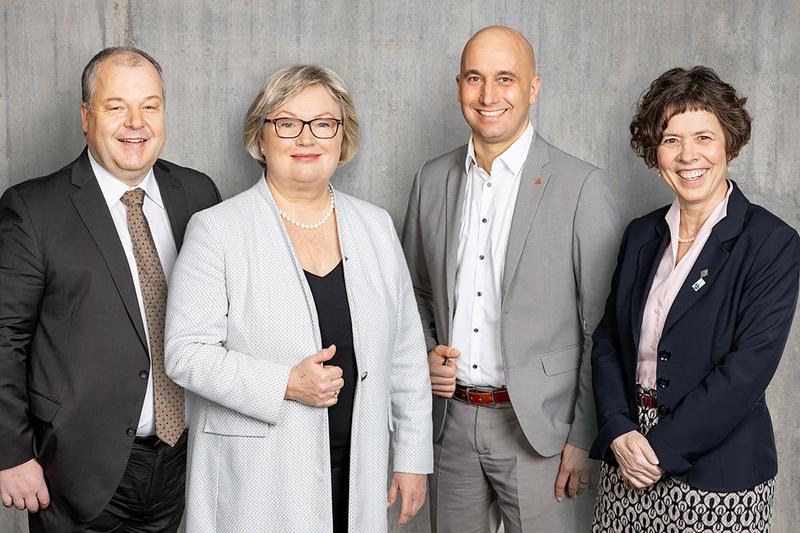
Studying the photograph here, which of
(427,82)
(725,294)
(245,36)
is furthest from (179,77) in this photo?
(725,294)

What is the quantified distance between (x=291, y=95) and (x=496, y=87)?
72 cm

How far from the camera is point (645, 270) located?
2.72 meters

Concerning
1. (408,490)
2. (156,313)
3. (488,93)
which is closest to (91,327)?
(156,313)

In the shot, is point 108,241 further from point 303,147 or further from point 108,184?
point 303,147

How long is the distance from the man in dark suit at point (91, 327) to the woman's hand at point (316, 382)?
1.83ft

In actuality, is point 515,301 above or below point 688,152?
below

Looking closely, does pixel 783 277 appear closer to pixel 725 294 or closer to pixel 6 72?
pixel 725 294

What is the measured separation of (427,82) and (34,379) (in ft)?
6.09

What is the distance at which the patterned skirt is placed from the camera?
2445 millimetres

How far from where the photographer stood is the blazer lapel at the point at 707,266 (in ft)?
8.20

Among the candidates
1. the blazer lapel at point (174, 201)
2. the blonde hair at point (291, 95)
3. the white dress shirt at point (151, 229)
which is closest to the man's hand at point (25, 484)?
the white dress shirt at point (151, 229)

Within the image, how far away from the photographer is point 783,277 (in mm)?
Answer: 2461

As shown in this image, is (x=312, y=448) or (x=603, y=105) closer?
(x=312, y=448)

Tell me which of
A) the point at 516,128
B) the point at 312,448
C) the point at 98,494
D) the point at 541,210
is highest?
the point at 516,128
